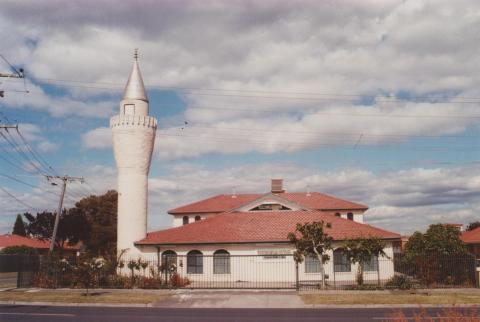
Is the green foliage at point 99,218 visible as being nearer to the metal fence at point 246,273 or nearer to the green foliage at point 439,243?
the metal fence at point 246,273

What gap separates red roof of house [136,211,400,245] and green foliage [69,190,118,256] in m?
37.2

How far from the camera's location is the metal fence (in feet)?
94.3

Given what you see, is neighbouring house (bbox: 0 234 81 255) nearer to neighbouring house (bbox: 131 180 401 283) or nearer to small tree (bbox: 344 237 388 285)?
neighbouring house (bbox: 131 180 401 283)

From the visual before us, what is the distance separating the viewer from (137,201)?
1489 inches

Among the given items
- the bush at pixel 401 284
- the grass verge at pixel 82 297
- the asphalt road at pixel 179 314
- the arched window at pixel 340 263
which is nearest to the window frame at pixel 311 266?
the arched window at pixel 340 263

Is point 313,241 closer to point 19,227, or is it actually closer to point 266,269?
point 266,269

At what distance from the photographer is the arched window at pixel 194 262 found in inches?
1366

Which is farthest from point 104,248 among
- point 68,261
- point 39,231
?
point 68,261

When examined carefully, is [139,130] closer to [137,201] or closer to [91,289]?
[137,201]

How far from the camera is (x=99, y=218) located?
250 feet

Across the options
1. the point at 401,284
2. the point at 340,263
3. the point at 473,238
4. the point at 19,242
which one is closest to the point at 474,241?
the point at 473,238

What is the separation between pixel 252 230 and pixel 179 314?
664 inches

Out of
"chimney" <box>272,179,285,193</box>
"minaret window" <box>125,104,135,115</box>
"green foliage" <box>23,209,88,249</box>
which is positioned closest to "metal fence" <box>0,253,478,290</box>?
"minaret window" <box>125,104,135,115</box>

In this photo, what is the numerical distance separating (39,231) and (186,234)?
43828 millimetres
